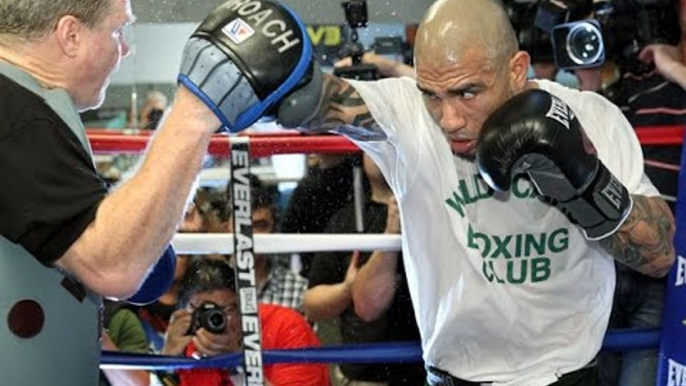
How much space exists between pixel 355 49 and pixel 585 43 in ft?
2.13

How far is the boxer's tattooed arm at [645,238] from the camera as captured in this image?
1.72 metres

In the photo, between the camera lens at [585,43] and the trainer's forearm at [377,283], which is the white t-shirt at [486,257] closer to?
the trainer's forearm at [377,283]

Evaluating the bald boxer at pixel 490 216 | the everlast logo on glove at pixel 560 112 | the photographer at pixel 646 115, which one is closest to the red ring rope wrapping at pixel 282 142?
the photographer at pixel 646 115

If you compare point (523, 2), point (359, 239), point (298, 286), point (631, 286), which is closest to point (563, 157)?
point (359, 239)

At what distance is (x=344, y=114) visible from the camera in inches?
66.2

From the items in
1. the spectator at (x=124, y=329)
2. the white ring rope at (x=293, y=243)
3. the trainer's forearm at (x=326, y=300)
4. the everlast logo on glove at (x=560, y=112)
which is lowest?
the spectator at (x=124, y=329)

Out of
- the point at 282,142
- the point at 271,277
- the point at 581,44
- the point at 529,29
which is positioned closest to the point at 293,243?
the point at 282,142

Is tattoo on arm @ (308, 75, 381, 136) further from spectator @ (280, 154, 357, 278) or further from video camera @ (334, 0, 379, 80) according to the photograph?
spectator @ (280, 154, 357, 278)

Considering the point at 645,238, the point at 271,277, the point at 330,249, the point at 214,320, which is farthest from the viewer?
the point at 271,277

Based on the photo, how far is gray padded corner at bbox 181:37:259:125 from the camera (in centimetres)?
121

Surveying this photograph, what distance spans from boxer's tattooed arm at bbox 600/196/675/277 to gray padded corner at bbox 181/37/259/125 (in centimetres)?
77

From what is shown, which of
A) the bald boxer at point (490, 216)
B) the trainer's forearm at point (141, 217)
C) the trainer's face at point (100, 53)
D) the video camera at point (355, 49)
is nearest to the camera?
the trainer's forearm at point (141, 217)

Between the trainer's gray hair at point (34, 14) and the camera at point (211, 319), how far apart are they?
103cm

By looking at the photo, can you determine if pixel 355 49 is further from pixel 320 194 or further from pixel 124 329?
pixel 124 329
